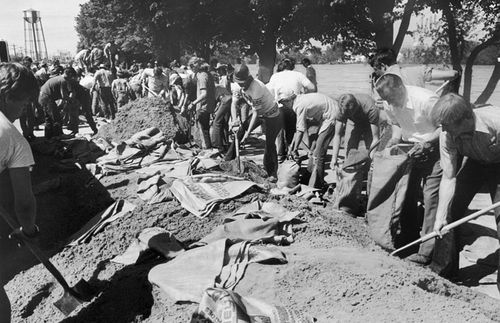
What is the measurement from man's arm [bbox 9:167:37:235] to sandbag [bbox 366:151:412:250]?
10.1 feet

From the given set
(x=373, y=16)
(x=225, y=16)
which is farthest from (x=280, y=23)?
(x=373, y=16)

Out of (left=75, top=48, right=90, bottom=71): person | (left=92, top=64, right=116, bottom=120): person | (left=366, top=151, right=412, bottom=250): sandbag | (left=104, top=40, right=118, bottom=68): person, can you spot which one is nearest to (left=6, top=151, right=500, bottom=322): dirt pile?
(left=366, top=151, right=412, bottom=250): sandbag

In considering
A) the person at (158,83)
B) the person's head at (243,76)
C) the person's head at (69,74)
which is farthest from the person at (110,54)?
the person's head at (243,76)

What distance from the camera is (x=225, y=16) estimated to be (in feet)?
58.4

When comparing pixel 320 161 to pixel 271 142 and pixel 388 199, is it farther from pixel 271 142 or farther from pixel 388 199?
pixel 388 199

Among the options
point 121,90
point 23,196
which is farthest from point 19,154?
point 121,90

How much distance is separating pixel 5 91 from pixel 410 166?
11.2 feet

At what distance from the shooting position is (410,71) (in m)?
5.34

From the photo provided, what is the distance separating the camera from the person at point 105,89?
13.4 metres

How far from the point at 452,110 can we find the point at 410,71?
2.31 meters

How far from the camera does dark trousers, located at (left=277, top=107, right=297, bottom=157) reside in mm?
7753

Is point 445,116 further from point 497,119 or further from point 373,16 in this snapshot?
point 373,16

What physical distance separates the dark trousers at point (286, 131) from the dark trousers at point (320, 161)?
4.45 ft

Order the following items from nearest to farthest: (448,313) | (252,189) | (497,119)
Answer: (448,313) → (497,119) → (252,189)
